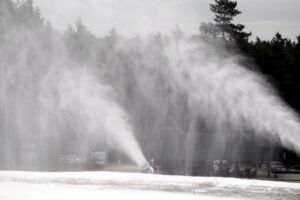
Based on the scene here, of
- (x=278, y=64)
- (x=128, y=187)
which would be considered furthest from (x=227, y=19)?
(x=128, y=187)

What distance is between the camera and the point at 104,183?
2181 cm

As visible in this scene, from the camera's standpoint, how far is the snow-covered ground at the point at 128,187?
56.5 feet

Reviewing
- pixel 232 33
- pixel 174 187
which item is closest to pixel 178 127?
pixel 232 33

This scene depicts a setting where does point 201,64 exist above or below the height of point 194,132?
above

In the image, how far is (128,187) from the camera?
67.2 feet

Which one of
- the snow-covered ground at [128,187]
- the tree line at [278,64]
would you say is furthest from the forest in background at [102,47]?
the snow-covered ground at [128,187]

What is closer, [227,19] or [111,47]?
[111,47]

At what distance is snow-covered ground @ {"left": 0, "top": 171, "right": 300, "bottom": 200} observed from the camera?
17234 millimetres

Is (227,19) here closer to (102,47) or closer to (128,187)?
(102,47)

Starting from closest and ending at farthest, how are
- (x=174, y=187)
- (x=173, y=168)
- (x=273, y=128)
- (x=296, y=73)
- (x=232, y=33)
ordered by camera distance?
(x=174, y=187)
(x=273, y=128)
(x=173, y=168)
(x=296, y=73)
(x=232, y=33)

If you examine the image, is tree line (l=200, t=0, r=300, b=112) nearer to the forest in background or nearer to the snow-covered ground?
the forest in background

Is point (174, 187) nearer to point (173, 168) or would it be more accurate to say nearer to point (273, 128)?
point (273, 128)

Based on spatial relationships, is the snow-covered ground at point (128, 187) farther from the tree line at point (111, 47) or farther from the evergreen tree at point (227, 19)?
the evergreen tree at point (227, 19)

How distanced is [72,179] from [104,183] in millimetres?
1983
